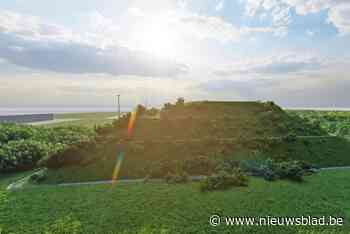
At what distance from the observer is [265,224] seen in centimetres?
532

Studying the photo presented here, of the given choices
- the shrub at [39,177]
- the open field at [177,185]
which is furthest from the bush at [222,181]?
the shrub at [39,177]

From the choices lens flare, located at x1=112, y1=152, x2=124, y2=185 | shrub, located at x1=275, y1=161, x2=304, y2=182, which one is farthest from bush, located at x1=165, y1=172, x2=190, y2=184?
shrub, located at x1=275, y1=161, x2=304, y2=182

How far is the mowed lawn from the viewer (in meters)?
5.27

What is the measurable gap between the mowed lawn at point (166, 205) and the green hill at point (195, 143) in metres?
1.35

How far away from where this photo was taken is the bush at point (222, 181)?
7151 mm

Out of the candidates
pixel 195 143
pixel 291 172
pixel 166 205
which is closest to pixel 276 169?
pixel 291 172

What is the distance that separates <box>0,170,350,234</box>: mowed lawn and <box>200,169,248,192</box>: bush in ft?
0.82

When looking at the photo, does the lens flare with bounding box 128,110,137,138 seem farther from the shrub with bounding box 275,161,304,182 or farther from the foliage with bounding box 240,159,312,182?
the shrub with bounding box 275,161,304,182

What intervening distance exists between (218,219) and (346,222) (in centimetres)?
306

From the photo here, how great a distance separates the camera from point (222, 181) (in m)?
7.33

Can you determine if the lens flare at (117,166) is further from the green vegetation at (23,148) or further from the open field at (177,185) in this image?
the green vegetation at (23,148)

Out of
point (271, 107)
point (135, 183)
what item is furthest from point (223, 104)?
point (135, 183)

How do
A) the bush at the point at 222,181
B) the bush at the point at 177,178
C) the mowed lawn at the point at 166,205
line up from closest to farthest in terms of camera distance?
the mowed lawn at the point at 166,205
the bush at the point at 222,181
the bush at the point at 177,178

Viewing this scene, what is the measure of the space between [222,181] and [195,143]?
9.84 ft
